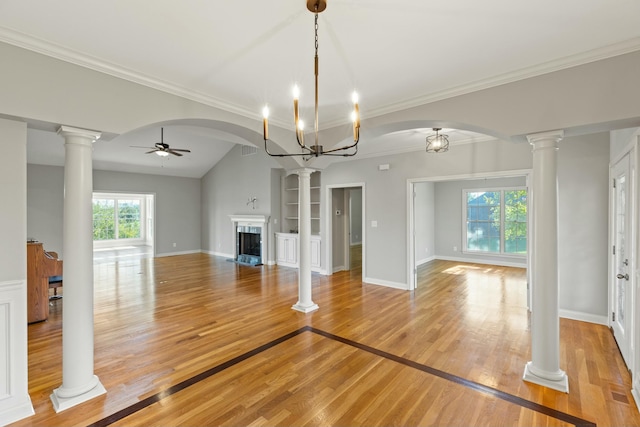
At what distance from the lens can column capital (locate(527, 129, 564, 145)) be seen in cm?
247

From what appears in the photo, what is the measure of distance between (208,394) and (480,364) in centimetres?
250

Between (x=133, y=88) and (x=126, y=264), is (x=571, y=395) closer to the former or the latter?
(x=133, y=88)

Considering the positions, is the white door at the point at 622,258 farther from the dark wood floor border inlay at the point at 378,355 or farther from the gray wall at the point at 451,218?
the gray wall at the point at 451,218

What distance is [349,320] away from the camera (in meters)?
4.04

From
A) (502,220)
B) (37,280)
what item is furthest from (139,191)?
(502,220)

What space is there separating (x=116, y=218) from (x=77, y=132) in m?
12.2

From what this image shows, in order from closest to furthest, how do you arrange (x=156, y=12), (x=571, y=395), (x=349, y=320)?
(x=156, y=12) < (x=571, y=395) < (x=349, y=320)

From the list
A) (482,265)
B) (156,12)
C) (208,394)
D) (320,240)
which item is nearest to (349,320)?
(208,394)

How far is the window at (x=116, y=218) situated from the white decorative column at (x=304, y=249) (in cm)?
1071

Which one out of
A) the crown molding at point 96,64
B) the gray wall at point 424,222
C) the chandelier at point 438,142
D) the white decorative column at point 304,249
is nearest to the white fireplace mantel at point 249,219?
the white decorative column at point 304,249

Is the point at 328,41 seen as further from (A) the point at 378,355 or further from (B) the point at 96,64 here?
(A) the point at 378,355

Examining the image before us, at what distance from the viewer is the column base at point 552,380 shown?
8.08ft

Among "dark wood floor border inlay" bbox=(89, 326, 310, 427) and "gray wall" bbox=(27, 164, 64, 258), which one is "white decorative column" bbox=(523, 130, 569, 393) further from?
"gray wall" bbox=(27, 164, 64, 258)

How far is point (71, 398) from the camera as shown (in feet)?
7.48
